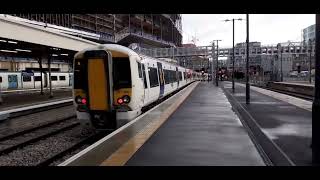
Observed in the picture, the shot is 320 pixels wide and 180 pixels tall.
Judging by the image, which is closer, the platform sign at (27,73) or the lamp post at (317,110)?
the lamp post at (317,110)

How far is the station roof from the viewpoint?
76.8 feet

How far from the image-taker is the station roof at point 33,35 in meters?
23.4

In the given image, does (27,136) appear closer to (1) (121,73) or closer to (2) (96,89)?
(2) (96,89)

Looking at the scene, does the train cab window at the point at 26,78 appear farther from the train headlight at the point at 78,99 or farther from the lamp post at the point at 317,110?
the lamp post at the point at 317,110

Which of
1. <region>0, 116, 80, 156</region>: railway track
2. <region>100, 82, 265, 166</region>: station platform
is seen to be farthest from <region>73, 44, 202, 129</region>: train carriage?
<region>0, 116, 80, 156</region>: railway track

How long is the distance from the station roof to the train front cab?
11.9 m

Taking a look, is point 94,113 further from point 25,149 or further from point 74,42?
point 74,42

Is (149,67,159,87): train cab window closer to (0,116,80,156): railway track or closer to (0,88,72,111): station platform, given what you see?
(0,116,80,156): railway track

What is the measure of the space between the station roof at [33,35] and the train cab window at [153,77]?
921 centimetres

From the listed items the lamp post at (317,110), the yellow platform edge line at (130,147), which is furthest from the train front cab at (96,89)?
the lamp post at (317,110)
